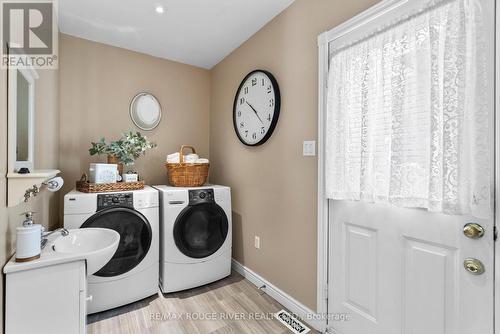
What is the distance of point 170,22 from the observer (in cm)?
Answer: 219

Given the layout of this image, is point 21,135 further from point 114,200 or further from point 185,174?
point 185,174

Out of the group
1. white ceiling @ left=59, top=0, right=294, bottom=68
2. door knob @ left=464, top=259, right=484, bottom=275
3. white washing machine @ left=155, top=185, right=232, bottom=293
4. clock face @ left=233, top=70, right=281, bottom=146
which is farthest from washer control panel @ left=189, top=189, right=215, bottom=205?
door knob @ left=464, top=259, right=484, bottom=275

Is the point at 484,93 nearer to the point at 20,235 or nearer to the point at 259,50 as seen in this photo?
the point at 259,50

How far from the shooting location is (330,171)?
1.59 metres

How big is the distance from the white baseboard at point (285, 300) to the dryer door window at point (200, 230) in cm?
42

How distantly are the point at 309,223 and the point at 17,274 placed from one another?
5.48ft

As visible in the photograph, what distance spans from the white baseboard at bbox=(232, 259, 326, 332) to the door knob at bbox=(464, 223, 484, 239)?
110 cm

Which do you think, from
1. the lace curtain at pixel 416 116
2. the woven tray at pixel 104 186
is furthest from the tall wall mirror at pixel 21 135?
the lace curtain at pixel 416 116

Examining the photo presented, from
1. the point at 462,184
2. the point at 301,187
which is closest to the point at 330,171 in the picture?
the point at 301,187

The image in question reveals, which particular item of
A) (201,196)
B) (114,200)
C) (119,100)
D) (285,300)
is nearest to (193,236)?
(201,196)

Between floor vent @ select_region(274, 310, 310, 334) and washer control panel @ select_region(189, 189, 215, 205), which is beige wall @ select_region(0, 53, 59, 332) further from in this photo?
floor vent @ select_region(274, 310, 310, 334)

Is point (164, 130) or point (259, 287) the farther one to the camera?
point (164, 130)

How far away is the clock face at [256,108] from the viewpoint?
6.90 feet

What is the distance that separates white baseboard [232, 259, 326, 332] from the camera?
1.73m
